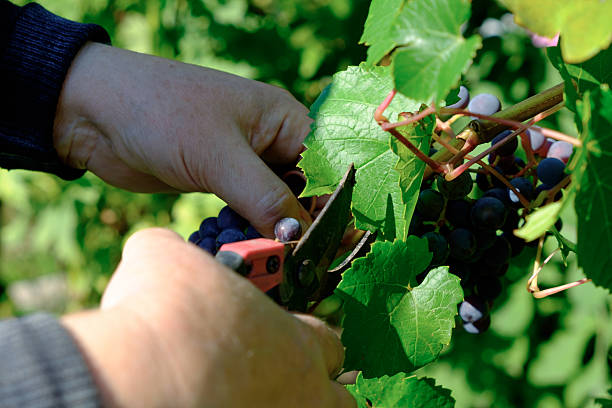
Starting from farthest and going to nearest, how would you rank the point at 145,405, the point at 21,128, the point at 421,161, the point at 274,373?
the point at 21,128 → the point at 421,161 → the point at 274,373 → the point at 145,405

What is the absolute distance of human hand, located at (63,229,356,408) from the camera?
537 millimetres

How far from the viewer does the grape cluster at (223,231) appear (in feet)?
3.30

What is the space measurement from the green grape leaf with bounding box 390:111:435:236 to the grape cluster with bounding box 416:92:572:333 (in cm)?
11

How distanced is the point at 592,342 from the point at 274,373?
1476 mm

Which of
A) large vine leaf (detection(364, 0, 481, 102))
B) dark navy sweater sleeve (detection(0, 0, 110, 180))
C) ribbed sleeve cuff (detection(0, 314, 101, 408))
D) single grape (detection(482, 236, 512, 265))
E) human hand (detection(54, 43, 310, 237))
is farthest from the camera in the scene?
dark navy sweater sleeve (detection(0, 0, 110, 180))

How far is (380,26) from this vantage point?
2.62 feet

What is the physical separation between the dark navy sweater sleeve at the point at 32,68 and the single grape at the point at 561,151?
3.66 feet

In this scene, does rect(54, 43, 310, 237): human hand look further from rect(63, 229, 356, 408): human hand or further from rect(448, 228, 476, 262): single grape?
rect(63, 229, 356, 408): human hand

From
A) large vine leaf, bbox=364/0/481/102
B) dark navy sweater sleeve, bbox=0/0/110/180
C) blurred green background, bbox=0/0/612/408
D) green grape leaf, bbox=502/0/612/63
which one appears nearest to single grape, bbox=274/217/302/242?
large vine leaf, bbox=364/0/481/102

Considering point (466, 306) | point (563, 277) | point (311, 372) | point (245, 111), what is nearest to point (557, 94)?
point (466, 306)

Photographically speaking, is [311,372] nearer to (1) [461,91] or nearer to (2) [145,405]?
(2) [145,405]

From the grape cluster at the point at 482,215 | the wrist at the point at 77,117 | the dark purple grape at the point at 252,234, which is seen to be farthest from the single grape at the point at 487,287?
the wrist at the point at 77,117

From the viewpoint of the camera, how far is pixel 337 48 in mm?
2400

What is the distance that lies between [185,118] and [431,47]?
746 millimetres
